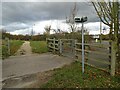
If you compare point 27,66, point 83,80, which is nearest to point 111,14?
point 83,80

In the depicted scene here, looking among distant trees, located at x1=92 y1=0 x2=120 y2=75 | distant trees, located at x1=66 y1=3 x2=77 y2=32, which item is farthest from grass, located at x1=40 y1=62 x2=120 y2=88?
distant trees, located at x1=66 y1=3 x2=77 y2=32

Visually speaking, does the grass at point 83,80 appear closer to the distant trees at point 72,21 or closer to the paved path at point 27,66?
the paved path at point 27,66

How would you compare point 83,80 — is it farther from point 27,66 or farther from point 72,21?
point 72,21

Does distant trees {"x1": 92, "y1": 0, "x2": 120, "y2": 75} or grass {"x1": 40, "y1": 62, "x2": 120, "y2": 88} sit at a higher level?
distant trees {"x1": 92, "y1": 0, "x2": 120, "y2": 75}

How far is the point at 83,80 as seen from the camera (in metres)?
6.28

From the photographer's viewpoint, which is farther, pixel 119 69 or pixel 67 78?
pixel 119 69

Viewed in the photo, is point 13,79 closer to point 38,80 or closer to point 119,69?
point 38,80

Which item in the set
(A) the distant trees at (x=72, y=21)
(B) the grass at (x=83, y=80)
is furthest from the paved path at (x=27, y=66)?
(A) the distant trees at (x=72, y=21)

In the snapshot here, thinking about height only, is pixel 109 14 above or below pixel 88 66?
above

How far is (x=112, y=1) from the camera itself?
25.3 ft

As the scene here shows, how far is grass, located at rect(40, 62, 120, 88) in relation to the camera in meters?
5.88

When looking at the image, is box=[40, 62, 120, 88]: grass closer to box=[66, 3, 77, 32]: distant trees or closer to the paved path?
the paved path

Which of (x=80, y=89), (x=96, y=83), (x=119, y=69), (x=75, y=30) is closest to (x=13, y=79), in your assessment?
(x=80, y=89)

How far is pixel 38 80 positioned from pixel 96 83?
7.13ft
